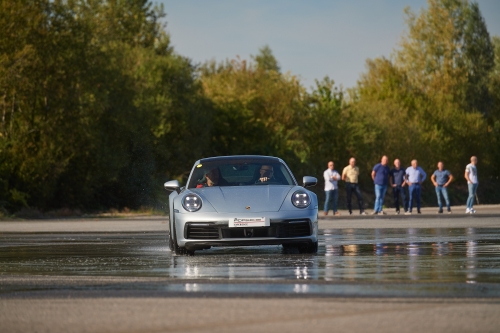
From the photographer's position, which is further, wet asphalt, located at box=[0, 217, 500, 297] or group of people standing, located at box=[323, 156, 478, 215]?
group of people standing, located at box=[323, 156, 478, 215]

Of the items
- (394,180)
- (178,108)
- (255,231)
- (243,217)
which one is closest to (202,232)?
(243,217)

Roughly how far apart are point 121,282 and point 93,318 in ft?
8.58

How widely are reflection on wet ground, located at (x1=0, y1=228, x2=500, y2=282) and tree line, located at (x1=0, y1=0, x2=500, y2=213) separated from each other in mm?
25630

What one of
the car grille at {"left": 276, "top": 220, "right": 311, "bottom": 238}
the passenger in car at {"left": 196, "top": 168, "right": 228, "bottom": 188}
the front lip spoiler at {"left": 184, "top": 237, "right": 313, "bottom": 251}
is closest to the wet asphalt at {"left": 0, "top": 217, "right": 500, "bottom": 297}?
the front lip spoiler at {"left": 184, "top": 237, "right": 313, "bottom": 251}

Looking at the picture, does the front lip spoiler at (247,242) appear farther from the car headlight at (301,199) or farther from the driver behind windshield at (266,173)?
the driver behind windshield at (266,173)

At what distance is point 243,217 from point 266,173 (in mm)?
1587

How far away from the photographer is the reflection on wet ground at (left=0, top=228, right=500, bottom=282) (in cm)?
1079

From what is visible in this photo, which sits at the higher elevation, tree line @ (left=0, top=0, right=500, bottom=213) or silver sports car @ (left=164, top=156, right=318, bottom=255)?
tree line @ (left=0, top=0, right=500, bottom=213)

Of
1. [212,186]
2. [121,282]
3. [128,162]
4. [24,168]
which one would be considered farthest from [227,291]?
[128,162]

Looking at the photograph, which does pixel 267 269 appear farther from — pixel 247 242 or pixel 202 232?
pixel 202 232

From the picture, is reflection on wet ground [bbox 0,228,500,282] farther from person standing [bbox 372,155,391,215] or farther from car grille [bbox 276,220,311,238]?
person standing [bbox 372,155,391,215]

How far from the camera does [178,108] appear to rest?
202 ft

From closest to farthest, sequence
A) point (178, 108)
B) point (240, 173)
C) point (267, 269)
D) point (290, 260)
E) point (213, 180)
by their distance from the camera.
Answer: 1. point (267, 269)
2. point (290, 260)
3. point (213, 180)
4. point (240, 173)
5. point (178, 108)

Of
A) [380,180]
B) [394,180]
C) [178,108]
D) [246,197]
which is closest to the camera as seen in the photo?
[246,197]
